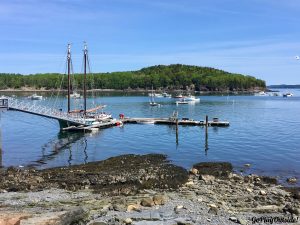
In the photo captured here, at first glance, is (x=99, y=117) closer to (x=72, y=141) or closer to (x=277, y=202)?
(x=72, y=141)

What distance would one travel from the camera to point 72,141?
6531 centimetres

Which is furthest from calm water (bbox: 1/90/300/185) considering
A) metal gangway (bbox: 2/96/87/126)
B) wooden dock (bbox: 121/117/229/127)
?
metal gangway (bbox: 2/96/87/126)

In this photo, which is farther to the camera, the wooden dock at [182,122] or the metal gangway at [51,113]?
the wooden dock at [182,122]

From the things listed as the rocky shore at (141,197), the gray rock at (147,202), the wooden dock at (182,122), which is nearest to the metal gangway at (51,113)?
the wooden dock at (182,122)

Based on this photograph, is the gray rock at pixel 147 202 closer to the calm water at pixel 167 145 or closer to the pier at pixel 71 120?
the calm water at pixel 167 145

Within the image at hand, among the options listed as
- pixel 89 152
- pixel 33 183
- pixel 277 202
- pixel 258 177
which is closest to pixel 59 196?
pixel 33 183

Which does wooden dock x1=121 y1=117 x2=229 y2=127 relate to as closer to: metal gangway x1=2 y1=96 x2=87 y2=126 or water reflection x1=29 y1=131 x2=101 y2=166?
metal gangway x1=2 y1=96 x2=87 y2=126

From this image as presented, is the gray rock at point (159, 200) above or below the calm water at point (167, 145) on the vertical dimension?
above

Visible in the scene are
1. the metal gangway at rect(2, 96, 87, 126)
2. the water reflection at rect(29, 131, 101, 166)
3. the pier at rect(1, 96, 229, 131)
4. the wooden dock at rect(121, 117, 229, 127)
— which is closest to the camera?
the water reflection at rect(29, 131, 101, 166)

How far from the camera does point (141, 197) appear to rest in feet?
94.0

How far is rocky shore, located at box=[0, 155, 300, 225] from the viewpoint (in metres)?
23.6

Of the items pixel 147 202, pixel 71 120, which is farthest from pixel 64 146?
pixel 147 202

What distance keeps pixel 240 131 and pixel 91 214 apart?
184ft

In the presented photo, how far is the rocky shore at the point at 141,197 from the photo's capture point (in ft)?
Result: 77.4
